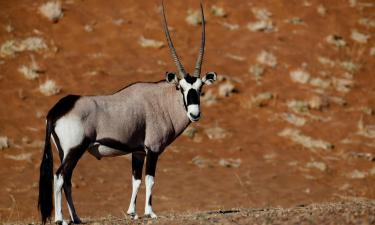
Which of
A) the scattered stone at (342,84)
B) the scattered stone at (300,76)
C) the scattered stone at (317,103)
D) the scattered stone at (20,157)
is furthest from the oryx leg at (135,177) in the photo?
the scattered stone at (342,84)

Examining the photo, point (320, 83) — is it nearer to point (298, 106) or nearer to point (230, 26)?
point (298, 106)

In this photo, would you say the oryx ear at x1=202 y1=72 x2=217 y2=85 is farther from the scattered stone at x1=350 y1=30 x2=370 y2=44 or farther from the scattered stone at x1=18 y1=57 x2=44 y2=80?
the scattered stone at x1=350 y1=30 x2=370 y2=44

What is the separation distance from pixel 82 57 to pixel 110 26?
3.05 m

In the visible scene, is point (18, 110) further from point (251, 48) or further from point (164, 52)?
point (251, 48)

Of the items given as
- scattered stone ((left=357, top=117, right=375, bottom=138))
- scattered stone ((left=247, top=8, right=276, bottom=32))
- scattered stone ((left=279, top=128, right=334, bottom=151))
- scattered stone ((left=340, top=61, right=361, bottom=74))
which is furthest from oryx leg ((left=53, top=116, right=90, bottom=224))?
scattered stone ((left=247, top=8, right=276, bottom=32))

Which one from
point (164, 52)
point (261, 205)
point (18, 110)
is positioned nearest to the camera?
point (261, 205)

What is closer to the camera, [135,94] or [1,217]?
[135,94]

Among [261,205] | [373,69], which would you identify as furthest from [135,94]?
[373,69]

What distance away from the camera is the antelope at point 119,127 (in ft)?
33.8

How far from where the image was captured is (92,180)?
19.8m

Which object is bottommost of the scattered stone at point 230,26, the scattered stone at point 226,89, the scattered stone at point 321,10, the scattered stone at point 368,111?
the scattered stone at point 368,111

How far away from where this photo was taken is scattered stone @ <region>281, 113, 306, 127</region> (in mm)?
25328

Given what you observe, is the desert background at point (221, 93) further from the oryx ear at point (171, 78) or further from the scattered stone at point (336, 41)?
the oryx ear at point (171, 78)

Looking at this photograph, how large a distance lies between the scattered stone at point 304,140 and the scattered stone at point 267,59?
5.02 meters
